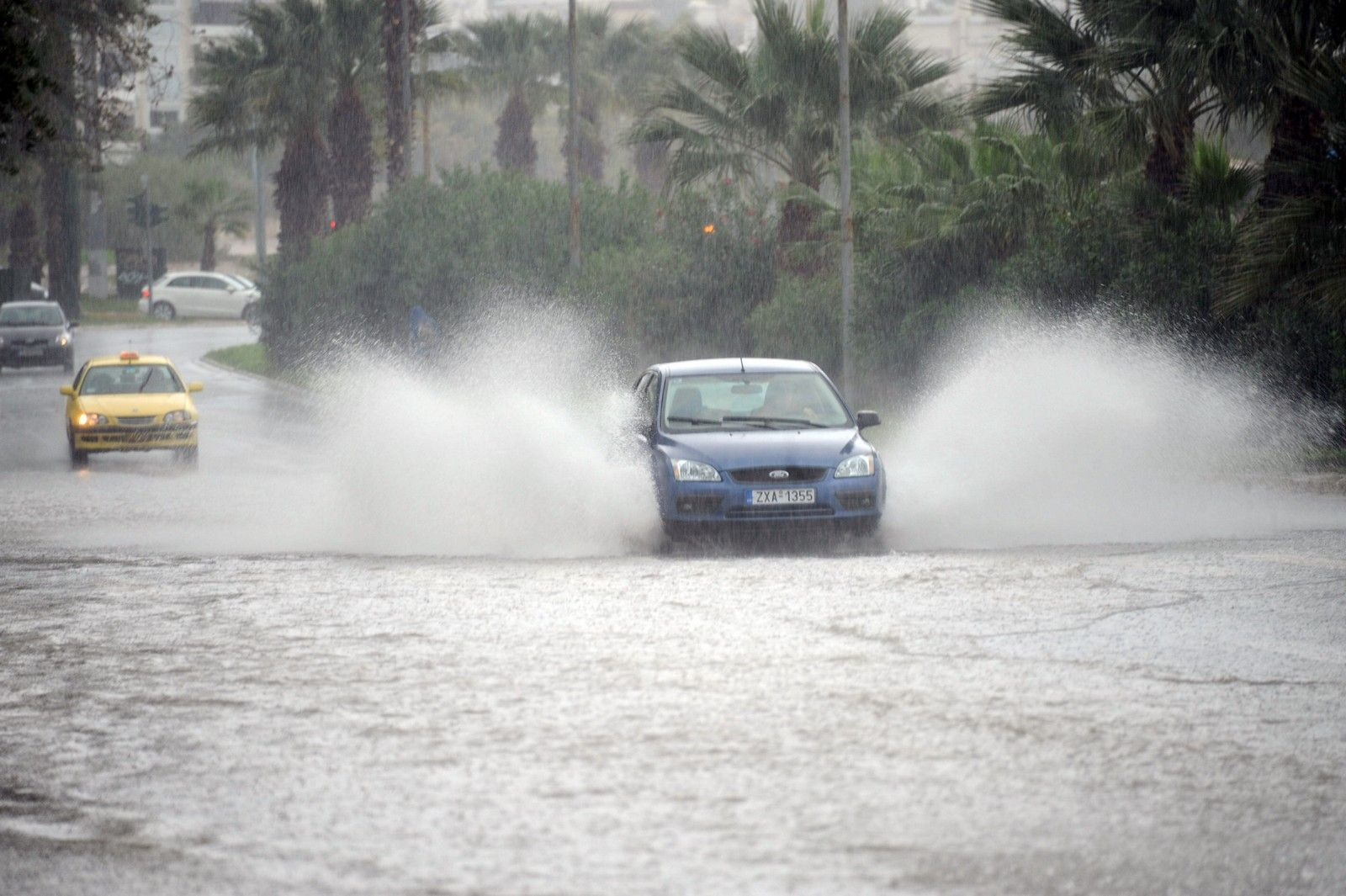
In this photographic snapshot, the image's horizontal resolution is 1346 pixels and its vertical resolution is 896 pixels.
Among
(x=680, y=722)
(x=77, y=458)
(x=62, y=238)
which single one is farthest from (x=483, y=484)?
(x=62, y=238)

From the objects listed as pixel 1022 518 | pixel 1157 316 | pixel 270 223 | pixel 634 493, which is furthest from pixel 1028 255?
pixel 270 223

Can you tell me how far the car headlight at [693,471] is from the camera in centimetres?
1427

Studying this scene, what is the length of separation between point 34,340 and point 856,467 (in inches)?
1487

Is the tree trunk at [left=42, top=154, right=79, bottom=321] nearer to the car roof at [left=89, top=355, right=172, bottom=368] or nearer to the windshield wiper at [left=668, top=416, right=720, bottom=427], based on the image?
the car roof at [left=89, top=355, right=172, bottom=368]

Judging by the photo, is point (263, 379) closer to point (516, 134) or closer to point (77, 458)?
point (77, 458)

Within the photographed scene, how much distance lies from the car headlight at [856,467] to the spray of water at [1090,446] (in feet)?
2.43

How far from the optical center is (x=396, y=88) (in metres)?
46.0

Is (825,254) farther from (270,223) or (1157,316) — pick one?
(270,223)

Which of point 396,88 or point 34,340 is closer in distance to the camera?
point 396,88

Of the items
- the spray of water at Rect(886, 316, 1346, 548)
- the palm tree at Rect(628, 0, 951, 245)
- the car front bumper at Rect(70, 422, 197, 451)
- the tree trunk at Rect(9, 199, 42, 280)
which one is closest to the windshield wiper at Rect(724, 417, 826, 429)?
the spray of water at Rect(886, 316, 1346, 548)

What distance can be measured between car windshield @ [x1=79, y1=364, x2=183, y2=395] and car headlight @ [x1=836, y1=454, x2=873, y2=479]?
13878 millimetres

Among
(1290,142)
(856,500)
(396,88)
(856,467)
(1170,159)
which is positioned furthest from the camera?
(396,88)

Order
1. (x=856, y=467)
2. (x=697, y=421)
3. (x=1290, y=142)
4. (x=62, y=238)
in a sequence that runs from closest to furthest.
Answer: (x=856, y=467) < (x=697, y=421) < (x=1290, y=142) < (x=62, y=238)

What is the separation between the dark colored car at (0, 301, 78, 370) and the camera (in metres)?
48.2
